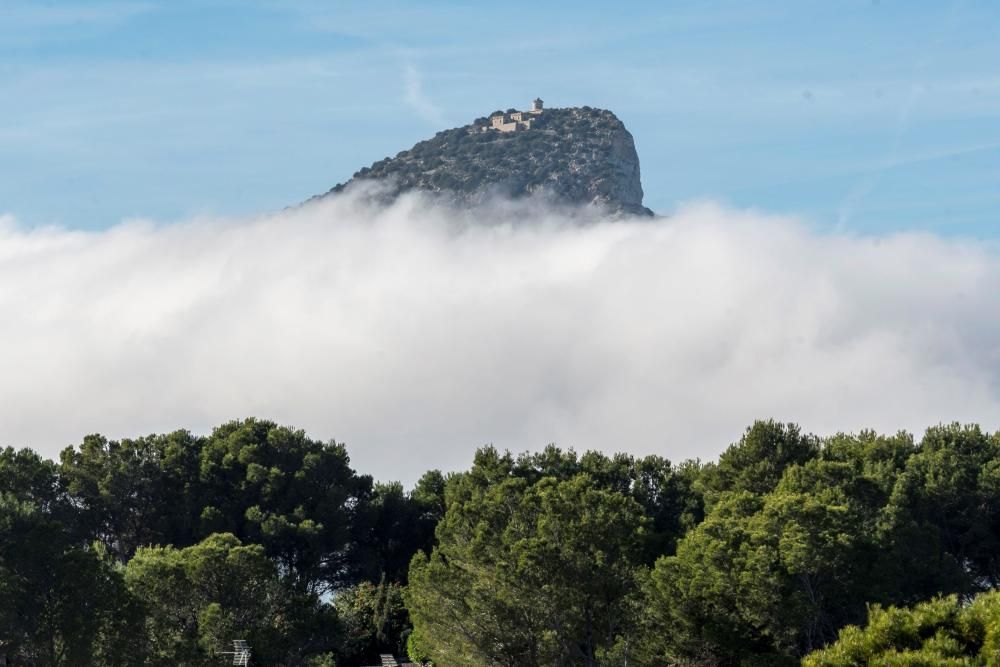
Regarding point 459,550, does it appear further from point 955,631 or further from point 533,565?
point 955,631

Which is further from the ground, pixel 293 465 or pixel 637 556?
pixel 293 465

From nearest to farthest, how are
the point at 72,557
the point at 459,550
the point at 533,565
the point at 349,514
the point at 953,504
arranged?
the point at 72,557
the point at 533,565
the point at 459,550
the point at 953,504
the point at 349,514

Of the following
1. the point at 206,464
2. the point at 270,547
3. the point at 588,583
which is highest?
the point at 206,464

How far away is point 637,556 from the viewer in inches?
2763

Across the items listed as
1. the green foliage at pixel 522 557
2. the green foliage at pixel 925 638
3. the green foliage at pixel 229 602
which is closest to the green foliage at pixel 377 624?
the green foliage at pixel 522 557

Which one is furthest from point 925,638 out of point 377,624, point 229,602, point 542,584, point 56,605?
point 377,624

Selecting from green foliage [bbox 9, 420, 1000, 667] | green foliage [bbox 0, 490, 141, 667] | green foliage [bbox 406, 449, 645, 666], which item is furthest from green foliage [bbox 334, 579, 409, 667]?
green foliage [bbox 0, 490, 141, 667]

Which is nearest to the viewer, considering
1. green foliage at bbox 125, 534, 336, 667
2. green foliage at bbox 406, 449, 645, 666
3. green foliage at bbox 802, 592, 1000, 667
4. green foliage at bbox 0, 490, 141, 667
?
green foliage at bbox 802, 592, 1000, 667

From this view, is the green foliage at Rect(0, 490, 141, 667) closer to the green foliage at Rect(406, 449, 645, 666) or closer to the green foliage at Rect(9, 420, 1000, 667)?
the green foliage at Rect(9, 420, 1000, 667)

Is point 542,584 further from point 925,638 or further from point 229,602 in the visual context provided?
point 925,638

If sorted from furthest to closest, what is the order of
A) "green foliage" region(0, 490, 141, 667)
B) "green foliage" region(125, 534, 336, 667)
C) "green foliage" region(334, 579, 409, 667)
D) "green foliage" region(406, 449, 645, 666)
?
"green foliage" region(334, 579, 409, 667)
"green foliage" region(125, 534, 336, 667)
"green foliage" region(406, 449, 645, 666)
"green foliage" region(0, 490, 141, 667)

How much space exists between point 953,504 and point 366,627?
128 feet

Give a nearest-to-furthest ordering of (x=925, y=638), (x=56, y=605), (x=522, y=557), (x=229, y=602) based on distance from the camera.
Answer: (x=925, y=638) → (x=56, y=605) → (x=522, y=557) → (x=229, y=602)

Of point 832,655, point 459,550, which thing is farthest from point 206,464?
point 832,655
